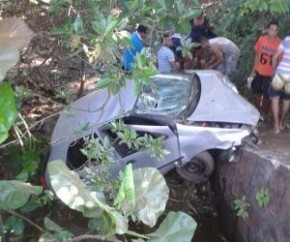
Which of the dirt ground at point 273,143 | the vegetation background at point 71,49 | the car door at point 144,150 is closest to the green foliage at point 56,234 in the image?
the vegetation background at point 71,49

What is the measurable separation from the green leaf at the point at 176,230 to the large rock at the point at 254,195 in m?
2.75

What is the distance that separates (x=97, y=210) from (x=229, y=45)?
6.19 m

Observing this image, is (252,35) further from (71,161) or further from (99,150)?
(99,150)

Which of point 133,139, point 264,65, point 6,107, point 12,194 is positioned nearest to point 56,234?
point 12,194

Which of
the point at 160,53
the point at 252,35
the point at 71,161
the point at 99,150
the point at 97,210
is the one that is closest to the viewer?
the point at 97,210

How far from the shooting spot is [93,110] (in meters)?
7.09

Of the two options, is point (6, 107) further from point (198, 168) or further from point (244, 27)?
point (244, 27)

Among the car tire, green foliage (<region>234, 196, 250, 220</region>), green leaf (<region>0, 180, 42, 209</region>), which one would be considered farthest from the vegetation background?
green foliage (<region>234, 196, 250, 220</region>)

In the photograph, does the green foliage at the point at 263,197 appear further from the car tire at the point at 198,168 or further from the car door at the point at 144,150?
the car door at the point at 144,150

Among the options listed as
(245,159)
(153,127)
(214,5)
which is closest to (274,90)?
(245,159)

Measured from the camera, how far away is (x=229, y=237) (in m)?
7.34

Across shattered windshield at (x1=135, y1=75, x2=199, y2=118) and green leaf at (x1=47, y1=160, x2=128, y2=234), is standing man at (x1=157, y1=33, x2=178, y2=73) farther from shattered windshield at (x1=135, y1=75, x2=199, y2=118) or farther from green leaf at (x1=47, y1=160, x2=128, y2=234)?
green leaf at (x1=47, y1=160, x2=128, y2=234)

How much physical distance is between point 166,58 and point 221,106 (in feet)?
4.94

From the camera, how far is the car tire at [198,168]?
22.9 ft
